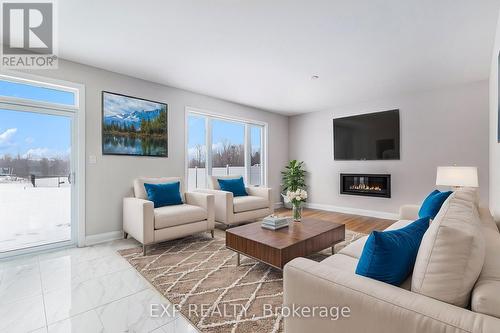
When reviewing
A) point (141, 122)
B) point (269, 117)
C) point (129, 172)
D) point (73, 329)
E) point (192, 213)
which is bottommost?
point (73, 329)

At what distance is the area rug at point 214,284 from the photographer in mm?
1644

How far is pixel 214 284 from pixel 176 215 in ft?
3.75

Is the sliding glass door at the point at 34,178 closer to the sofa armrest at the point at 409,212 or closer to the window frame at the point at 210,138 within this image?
the window frame at the point at 210,138

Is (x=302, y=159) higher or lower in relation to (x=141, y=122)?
lower

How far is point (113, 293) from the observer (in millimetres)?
1987

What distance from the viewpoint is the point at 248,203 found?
401 centimetres

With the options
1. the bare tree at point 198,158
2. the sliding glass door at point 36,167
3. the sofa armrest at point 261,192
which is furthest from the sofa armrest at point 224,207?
the sliding glass door at point 36,167

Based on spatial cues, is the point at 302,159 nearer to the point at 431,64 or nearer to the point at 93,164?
the point at 431,64

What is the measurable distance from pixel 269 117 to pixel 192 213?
3367 mm

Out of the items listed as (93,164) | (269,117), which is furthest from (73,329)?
(269,117)

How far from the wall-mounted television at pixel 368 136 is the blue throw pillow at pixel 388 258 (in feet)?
13.2

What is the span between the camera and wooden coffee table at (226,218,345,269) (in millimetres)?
2092

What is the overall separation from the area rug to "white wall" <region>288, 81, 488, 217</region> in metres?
2.31

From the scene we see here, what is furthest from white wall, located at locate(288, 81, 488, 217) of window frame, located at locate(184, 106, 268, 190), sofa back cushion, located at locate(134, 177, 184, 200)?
sofa back cushion, located at locate(134, 177, 184, 200)
